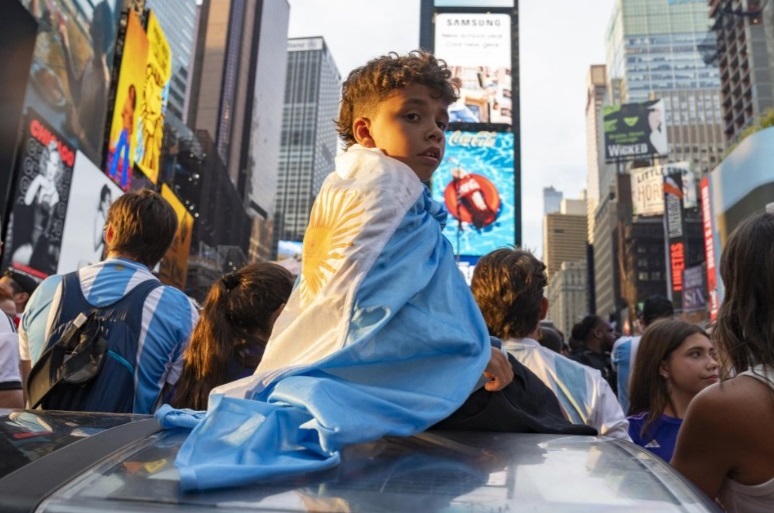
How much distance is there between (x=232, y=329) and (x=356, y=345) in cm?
154

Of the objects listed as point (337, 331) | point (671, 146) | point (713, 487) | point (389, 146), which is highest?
point (671, 146)

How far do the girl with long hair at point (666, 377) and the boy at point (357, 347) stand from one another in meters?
1.84

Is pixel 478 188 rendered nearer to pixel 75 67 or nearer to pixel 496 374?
pixel 75 67

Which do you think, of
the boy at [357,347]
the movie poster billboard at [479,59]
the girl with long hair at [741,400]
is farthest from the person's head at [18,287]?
the movie poster billboard at [479,59]

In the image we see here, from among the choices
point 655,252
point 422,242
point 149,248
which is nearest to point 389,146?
point 422,242

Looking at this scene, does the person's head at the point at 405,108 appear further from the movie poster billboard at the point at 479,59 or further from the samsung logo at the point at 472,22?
the samsung logo at the point at 472,22

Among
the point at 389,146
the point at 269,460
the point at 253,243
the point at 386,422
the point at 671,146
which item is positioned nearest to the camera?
the point at 269,460

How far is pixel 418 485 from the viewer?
95cm

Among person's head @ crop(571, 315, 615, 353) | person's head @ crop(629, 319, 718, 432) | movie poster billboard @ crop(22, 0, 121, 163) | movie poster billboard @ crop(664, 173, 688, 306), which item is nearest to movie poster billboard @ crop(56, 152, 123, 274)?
movie poster billboard @ crop(22, 0, 121, 163)

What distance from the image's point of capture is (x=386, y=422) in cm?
120

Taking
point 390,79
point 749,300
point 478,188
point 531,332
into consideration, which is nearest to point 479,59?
point 478,188

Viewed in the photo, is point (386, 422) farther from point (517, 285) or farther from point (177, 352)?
point (177, 352)

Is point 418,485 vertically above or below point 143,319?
below

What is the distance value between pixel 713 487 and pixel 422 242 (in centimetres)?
88
